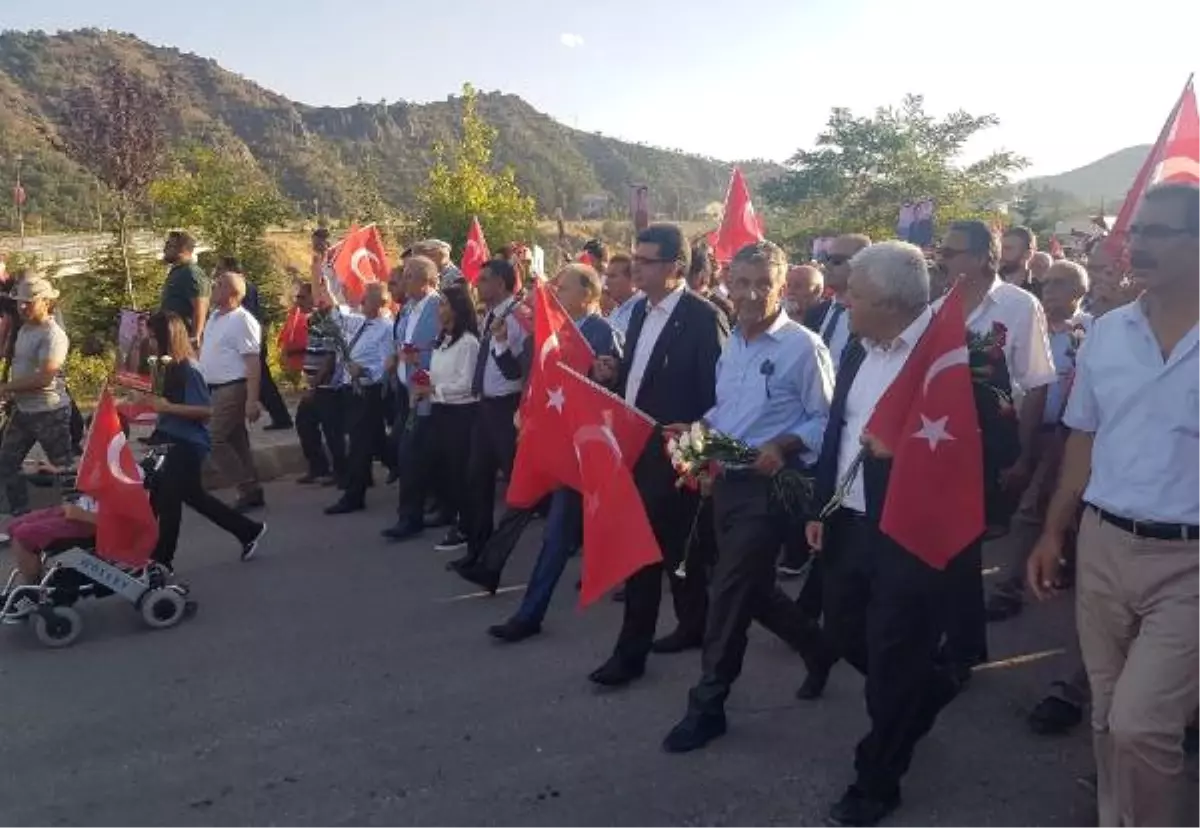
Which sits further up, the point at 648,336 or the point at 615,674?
the point at 648,336

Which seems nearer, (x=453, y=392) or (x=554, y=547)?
(x=554, y=547)

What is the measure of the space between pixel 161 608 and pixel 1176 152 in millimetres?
6011

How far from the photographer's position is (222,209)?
21.8 m

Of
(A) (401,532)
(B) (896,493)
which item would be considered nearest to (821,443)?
(B) (896,493)

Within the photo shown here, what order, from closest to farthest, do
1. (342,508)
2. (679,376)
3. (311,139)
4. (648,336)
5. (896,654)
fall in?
1. (896,654)
2. (679,376)
3. (648,336)
4. (342,508)
5. (311,139)

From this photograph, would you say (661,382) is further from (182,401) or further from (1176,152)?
(1176,152)

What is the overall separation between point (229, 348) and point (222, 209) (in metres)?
14.5

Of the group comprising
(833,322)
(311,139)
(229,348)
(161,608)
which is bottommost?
(161,608)

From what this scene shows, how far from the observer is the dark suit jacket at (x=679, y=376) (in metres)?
4.93

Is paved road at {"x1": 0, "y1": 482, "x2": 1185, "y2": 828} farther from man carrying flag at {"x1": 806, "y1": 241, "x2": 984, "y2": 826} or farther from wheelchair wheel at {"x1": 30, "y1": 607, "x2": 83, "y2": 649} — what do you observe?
man carrying flag at {"x1": 806, "y1": 241, "x2": 984, "y2": 826}

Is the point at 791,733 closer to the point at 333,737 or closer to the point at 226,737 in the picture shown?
the point at 333,737

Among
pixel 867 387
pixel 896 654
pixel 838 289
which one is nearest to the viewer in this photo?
pixel 896 654

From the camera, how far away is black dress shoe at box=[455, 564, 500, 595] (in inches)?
252

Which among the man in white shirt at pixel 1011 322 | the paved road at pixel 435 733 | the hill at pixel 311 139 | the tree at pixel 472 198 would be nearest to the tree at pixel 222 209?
the tree at pixel 472 198
